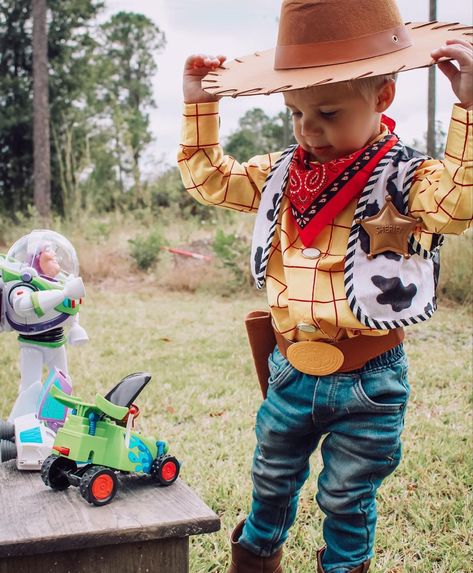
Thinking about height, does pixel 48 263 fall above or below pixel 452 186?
below

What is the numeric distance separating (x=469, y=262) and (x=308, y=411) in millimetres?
5840

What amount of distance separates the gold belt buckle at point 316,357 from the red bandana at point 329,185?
0.82ft

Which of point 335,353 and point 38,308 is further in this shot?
point 38,308

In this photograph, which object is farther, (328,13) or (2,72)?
(2,72)

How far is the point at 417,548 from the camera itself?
2.45 metres

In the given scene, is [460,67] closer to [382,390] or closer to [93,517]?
[382,390]

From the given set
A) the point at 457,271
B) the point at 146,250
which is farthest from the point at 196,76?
the point at 146,250

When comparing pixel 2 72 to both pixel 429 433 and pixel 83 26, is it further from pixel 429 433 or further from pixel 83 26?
pixel 429 433

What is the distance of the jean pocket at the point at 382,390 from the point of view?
5.81ft

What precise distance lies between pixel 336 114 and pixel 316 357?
572mm

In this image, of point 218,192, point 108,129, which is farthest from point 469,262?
point 108,129

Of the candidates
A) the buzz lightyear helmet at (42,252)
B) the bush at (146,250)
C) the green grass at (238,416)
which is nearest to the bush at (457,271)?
the green grass at (238,416)

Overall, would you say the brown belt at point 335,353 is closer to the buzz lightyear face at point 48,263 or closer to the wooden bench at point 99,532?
the wooden bench at point 99,532

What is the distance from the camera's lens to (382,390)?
5.87ft
